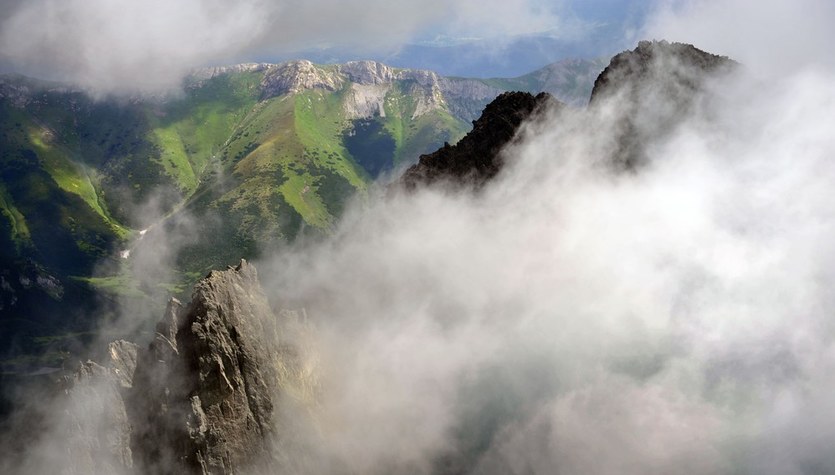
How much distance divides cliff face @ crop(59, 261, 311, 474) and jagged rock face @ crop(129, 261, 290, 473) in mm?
195

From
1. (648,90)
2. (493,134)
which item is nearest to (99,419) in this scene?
(493,134)

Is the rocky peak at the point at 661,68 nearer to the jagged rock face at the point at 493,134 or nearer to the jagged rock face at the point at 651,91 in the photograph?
the jagged rock face at the point at 651,91

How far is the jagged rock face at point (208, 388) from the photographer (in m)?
107

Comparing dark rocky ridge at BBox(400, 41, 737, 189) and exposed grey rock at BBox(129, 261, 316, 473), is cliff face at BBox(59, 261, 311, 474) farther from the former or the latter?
dark rocky ridge at BBox(400, 41, 737, 189)

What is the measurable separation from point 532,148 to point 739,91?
2429 inches

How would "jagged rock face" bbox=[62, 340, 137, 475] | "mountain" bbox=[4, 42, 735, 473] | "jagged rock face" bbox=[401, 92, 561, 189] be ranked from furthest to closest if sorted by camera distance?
"jagged rock face" bbox=[401, 92, 561, 189] < "jagged rock face" bbox=[62, 340, 137, 475] < "mountain" bbox=[4, 42, 735, 473]

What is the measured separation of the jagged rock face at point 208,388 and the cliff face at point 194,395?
0.20 meters

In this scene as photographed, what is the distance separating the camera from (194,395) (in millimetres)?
108688

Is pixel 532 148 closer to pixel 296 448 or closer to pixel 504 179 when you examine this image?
pixel 504 179

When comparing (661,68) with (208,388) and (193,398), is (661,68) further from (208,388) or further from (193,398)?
(193,398)

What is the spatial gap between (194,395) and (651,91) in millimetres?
146062

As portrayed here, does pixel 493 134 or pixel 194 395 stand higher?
pixel 493 134

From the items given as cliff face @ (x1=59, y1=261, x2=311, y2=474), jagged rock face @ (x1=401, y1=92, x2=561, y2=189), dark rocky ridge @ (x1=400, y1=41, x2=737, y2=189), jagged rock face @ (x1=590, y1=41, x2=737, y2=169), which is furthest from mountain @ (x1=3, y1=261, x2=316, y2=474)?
jagged rock face @ (x1=590, y1=41, x2=737, y2=169)

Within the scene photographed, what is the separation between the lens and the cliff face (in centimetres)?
10725
